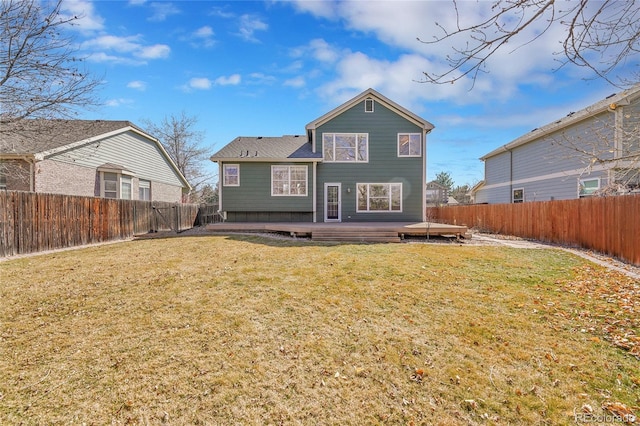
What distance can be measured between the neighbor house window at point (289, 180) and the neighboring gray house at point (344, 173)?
0.05m

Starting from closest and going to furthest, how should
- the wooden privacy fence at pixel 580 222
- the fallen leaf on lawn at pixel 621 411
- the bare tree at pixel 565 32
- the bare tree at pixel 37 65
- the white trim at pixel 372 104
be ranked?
the fallen leaf on lawn at pixel 621 411, the bare tree at pixel 565 32, the bare tree at pixel 37 65, the wooden privacy fence at pixel 580 222, the white trim at pixel 372 104

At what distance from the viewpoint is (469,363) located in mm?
3123

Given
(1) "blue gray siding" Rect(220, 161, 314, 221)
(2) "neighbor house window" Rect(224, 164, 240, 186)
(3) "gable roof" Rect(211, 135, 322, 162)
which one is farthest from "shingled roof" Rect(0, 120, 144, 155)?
(1) "blue gray siding" Rect(220, 161, 314, 221)

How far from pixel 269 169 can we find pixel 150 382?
13.0 metres

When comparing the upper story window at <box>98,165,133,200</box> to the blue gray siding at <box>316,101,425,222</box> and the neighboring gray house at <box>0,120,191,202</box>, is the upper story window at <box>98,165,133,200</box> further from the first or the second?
the blue gray siding at <box>316,101,425,222</box>

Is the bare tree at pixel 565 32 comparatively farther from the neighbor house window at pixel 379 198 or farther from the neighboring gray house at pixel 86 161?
the neighbor house window at pixel 379 198

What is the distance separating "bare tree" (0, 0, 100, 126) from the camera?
233 inches

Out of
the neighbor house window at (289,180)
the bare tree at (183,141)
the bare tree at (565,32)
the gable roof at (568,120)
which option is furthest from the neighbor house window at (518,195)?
the bare tree at (183,141)

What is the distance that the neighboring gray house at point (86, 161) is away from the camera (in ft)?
36.3

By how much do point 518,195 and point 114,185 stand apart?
83.8 ft

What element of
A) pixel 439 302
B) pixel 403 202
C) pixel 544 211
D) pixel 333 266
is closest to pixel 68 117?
pixel 333 266

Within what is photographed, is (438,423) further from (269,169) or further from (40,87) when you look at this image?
(269,169)

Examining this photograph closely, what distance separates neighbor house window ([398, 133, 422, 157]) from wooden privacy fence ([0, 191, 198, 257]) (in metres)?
13.7

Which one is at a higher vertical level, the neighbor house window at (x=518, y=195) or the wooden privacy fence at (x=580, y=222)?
the neighbor house window at (x=518, y=195)
